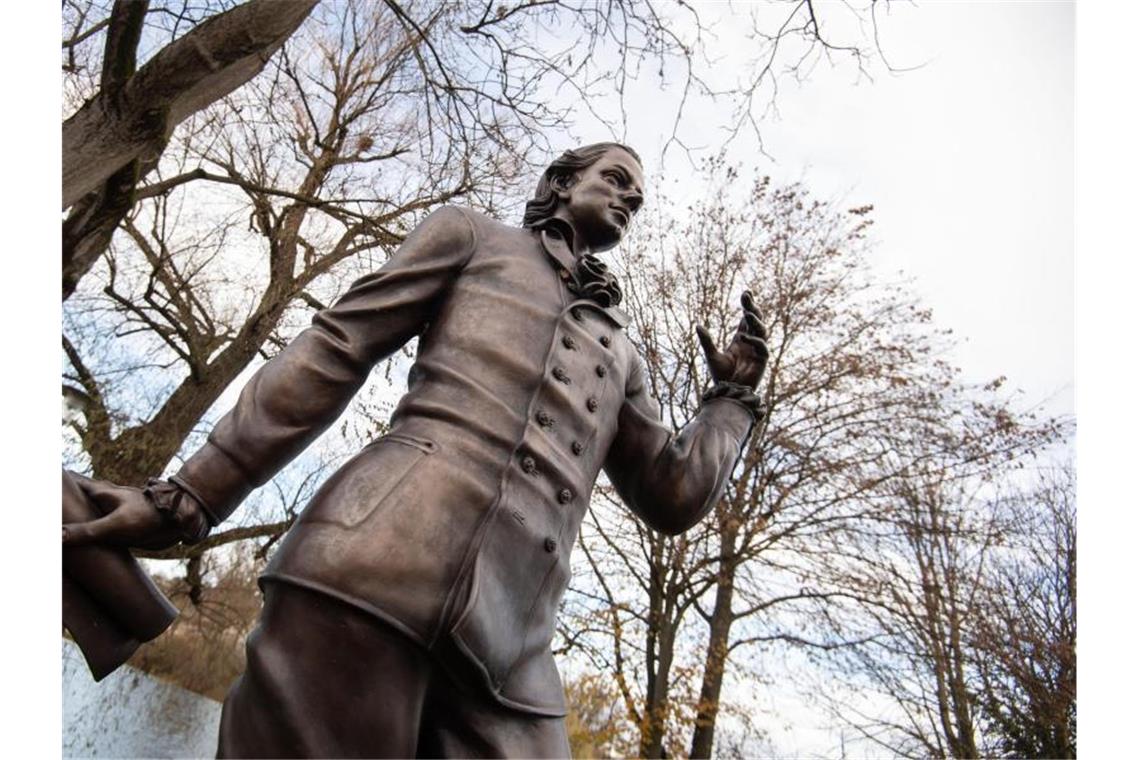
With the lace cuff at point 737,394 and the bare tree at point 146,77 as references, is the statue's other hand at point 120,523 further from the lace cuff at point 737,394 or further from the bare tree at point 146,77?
the bare tree at point 146,77

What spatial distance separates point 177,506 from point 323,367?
448 mm

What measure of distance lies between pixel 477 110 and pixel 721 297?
6625 mm

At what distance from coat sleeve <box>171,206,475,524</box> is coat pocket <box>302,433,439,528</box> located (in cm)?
15

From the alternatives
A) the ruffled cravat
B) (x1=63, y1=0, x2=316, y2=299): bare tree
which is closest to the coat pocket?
the ruffled cravat

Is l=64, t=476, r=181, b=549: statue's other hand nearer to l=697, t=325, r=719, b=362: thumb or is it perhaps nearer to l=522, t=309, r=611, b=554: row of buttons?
l=522, t=309, r=611, b=554: row of buttons

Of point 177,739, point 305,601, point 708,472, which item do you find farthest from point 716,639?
point 305,601

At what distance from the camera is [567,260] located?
9.34 ft

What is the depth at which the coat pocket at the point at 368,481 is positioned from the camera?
7.14 ft

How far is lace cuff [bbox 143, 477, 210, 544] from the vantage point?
7.00 ft

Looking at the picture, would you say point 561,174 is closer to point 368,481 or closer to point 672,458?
point 672,458

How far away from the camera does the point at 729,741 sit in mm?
12953

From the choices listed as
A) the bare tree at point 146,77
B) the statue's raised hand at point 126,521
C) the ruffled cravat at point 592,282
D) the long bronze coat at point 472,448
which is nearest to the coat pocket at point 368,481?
the long bronze coat at point 472,448

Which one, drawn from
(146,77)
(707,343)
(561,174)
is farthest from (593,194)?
(146,77)

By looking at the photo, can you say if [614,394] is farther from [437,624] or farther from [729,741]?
[729,741]
